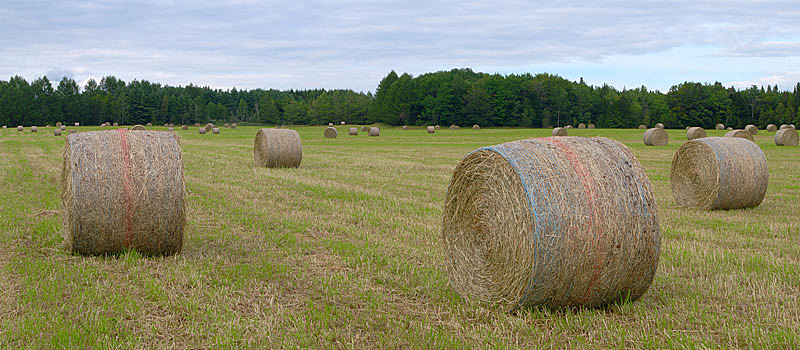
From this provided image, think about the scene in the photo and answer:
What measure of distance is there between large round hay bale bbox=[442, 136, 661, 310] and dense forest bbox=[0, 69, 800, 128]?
287 feet

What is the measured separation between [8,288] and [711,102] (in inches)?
3698

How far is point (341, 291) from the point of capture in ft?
20.0

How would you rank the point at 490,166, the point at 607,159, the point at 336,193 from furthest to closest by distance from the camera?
1. the point at 336,193
2. the point at 490,166
3. the point at 607,159

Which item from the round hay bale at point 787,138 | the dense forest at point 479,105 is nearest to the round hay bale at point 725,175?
the round hay bale at point 787,138

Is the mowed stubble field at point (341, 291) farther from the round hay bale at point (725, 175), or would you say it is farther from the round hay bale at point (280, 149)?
the round hay bale at point (280, 149)

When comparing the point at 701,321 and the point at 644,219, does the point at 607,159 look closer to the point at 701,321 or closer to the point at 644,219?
the point at 644,219

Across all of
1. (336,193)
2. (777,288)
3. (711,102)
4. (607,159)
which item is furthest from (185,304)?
(711,102)

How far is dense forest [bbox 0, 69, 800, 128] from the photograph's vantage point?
8769 cm

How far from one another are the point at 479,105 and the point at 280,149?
75.9 m

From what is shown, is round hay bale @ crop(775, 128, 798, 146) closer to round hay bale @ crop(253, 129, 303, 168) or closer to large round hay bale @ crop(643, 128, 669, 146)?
large round hay bale @ crop(643, 128, 669, 146)

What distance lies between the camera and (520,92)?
96562mm

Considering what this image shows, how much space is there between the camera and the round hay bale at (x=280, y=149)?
18984 millimetres

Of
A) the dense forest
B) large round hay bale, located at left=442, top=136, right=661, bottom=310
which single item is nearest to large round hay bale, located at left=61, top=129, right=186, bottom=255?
large round hay bale, located at left=442, top=136, right=661, bottom=310

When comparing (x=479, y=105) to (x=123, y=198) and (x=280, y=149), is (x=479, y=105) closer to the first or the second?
(x=280, y=149)
